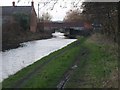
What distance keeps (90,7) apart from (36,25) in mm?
76226

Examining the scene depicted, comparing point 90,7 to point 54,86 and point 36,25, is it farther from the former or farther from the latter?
point 36,25

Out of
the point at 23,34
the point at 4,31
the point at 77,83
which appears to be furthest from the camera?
the point at 23,34

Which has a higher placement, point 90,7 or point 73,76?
point 90,7

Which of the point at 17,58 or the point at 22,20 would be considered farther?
the point at 22,20

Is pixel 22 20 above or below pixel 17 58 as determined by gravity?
above

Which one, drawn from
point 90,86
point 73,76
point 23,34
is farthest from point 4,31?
point 90,86

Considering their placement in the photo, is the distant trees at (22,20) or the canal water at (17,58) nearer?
the canal water at (17,58)

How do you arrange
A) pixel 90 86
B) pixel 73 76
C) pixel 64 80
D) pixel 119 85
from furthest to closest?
pixel 73 76
pixel 64 80
pixel 90 86
pixel 119 85

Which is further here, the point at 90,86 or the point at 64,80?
the point at 64,80

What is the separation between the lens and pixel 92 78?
1515 centimetres

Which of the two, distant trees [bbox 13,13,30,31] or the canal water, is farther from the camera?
→ distant trees [bbox 13,13,30,31]

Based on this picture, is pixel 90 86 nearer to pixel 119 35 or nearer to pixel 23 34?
pixel 119 35

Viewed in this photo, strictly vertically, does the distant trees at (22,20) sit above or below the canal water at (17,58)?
above

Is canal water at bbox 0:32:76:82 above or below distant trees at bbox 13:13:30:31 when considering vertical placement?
below
